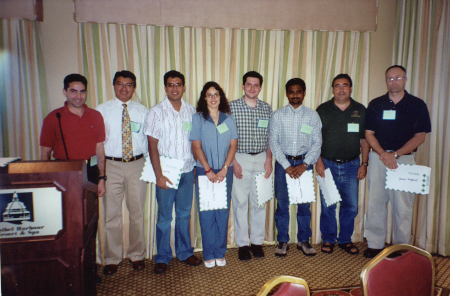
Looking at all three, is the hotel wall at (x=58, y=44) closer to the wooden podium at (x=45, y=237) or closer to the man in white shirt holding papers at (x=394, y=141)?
the wooden podium at (x=45, y=237)

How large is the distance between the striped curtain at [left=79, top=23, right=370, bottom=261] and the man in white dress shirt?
0.32 metres

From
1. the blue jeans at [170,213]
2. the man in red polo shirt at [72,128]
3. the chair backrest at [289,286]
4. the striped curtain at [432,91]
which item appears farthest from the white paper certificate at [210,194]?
the striped curtain at [432,91]

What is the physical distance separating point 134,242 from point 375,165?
250cm

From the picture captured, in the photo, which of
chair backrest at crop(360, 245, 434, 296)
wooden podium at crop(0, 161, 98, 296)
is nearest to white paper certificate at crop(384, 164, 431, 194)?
chair backrest at crop(360, 245, 434, 296)

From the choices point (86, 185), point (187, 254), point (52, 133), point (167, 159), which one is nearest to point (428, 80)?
point (167, 159)

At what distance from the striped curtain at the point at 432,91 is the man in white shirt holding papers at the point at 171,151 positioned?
95.9 inches

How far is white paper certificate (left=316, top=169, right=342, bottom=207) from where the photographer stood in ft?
9.18

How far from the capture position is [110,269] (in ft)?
8.36

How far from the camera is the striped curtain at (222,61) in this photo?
2814 mm

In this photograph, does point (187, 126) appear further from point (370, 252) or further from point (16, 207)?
point (370, 252)

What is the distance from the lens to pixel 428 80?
9.69 ft

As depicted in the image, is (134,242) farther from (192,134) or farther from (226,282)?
(192,134)

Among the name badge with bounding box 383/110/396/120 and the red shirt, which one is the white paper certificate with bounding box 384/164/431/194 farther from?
the red shirt

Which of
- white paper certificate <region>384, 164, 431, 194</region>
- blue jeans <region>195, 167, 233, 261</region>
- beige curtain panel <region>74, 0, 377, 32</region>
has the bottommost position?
blue jeans <region>195, 167, 233, 261</region>
